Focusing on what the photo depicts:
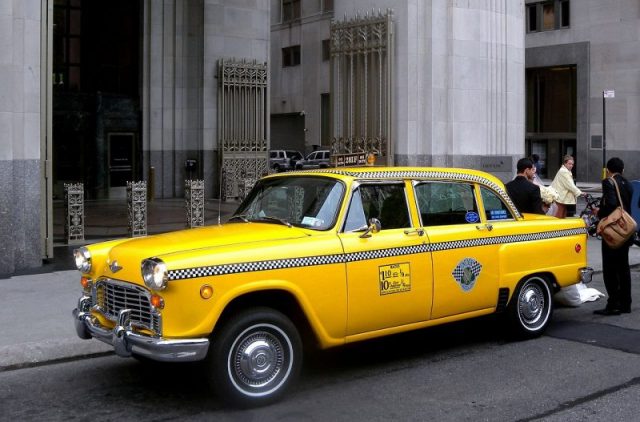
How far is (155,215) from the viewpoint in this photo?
1895 cm

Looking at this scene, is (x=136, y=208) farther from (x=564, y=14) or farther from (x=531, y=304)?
(x=564, y=14)

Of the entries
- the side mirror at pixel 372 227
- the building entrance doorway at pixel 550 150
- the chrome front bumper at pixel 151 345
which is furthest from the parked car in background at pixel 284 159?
the chrome front bumper at pixel 151 345

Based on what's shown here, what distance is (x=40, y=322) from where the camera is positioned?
28.1ft

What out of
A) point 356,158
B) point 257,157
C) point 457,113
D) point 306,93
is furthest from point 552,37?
point 356,158

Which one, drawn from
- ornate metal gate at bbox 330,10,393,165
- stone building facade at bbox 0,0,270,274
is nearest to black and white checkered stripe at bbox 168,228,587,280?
ornate metal gate at bbox 330,10,393,165

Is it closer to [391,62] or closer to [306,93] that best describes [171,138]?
[391,62]

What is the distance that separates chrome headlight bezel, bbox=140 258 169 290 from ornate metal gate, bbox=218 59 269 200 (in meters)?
18.0

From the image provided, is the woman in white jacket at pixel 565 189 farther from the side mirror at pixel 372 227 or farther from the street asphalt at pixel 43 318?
the side mirror at pixel 372 227

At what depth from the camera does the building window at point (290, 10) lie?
4959 centimetres

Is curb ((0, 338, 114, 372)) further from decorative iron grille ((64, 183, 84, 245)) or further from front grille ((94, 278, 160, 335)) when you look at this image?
decorative iron grille ((64, 183, 84, 245))

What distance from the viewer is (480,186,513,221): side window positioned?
25.6 feet

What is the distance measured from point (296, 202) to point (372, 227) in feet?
2.56

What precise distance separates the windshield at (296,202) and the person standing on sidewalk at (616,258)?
13.0 feet

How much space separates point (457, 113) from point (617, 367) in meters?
8.98
